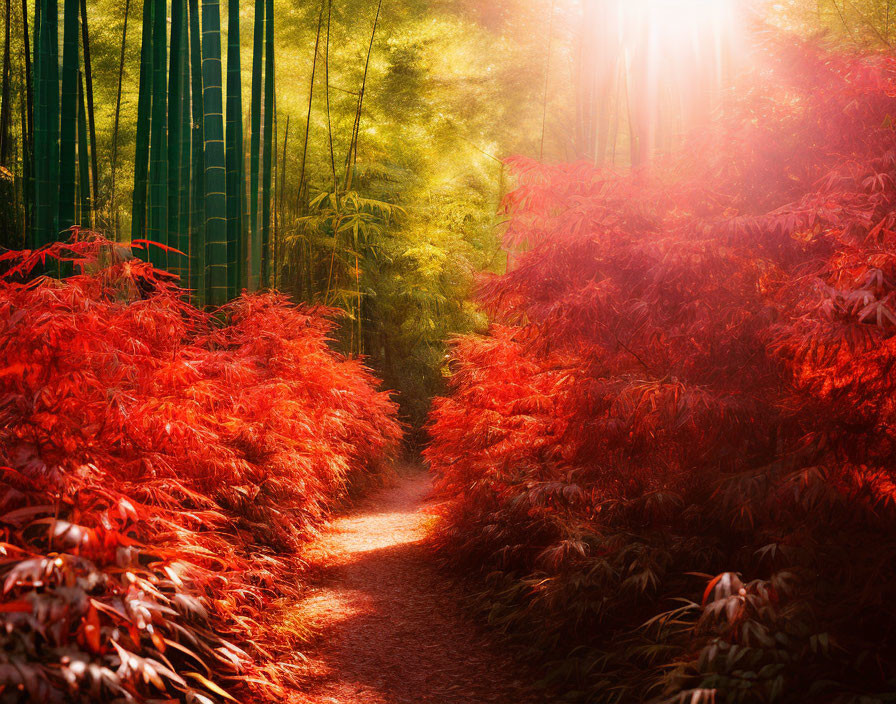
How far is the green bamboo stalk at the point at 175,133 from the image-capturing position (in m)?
4.80

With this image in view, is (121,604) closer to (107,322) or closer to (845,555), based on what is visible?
(107,322)

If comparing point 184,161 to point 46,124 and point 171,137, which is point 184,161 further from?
point 46,124

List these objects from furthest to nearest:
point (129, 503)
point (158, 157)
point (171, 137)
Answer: point (158, 157), point (171, 137), point (129, 503)

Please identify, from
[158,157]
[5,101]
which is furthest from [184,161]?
[5,101]

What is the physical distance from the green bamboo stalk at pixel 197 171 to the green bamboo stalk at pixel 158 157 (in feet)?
0.69

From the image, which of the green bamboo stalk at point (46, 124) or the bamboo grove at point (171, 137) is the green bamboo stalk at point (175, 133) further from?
the green bamboo stalk at point (46, 124)

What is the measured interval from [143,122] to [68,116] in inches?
27.3

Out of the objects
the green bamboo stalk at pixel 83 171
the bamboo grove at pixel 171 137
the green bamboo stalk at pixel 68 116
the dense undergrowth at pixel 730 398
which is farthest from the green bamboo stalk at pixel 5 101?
the dense undergrowth at pixel 730 398

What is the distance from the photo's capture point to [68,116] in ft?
14.2

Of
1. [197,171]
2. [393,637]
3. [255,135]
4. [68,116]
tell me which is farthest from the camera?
[255,135]

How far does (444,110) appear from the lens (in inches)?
367

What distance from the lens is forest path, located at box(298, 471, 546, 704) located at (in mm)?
2746

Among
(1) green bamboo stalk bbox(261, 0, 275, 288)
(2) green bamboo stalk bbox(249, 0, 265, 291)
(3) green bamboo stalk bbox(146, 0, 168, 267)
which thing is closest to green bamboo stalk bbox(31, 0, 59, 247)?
(3) green bamboo stalk bbox(146, 0, 168, 267)

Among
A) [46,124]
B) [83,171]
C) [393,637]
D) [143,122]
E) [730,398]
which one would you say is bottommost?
[393,637]
